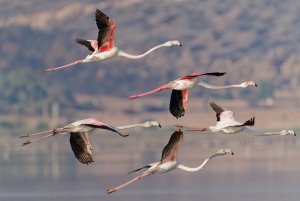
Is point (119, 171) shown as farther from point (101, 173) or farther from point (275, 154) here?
point (275, 154)

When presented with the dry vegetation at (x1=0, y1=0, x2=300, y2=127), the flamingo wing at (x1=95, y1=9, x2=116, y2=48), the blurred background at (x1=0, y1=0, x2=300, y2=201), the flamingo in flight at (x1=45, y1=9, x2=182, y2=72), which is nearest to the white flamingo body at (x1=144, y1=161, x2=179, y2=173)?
the flamingo in flight at (x1=45, y1=9, x2=182, y2=72)

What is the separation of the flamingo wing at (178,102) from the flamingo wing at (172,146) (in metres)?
0.42

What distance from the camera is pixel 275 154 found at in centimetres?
7900

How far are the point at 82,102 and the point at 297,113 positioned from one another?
778 inches

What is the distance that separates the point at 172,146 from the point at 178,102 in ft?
2.84

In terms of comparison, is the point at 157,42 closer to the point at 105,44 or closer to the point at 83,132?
the point at 105,44

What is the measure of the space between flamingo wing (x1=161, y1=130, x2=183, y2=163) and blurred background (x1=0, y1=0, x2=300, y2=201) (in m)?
28.4

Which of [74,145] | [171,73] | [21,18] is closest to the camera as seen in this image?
[74,145]

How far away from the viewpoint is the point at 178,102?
17703 millimetres

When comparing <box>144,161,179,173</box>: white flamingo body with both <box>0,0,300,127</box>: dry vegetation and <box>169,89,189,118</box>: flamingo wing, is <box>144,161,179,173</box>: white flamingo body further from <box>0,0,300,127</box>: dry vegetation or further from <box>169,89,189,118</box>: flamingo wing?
<box>0,0,300,127</box>: dry vegetation

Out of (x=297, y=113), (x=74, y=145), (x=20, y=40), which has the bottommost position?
(x=74, y=145)

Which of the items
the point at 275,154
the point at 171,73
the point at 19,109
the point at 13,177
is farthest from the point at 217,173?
the point at 171,73

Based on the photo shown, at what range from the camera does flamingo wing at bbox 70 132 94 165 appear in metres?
17.5

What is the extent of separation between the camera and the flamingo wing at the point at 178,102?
17.4m
